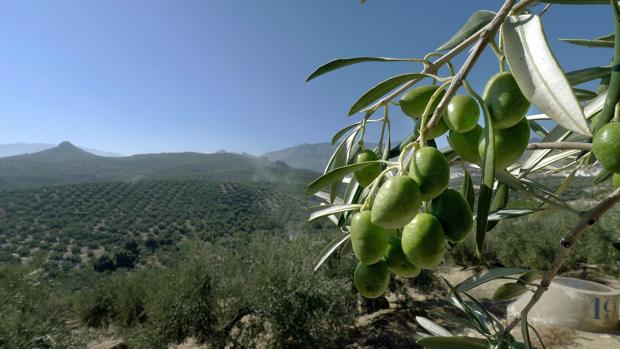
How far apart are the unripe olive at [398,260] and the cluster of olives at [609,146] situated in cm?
38

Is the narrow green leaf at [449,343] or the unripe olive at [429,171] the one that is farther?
the narrow green leaf at [449,343]

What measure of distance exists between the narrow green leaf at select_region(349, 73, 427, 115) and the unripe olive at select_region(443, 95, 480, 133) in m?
0.11

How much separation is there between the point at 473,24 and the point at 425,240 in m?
0.40

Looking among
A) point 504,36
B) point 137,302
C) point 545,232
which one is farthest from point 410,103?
point 545,232

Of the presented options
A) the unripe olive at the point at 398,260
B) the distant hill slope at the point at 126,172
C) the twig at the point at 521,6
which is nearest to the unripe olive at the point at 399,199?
the unripe olive at the point at 398,260

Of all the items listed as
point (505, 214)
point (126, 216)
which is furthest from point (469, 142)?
point (126, 216)

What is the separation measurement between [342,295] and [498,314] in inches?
185

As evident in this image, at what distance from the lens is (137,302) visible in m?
9.47

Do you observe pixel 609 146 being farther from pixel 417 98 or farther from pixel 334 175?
pixel 334 175

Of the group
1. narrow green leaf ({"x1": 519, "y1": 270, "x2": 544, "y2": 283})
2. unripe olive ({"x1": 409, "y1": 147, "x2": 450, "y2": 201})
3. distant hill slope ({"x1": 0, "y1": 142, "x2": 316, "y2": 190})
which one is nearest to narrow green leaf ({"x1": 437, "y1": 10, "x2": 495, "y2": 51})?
unripe olive ({"x1": 409, "y1": 147, "x2": 450, "y2": 201})

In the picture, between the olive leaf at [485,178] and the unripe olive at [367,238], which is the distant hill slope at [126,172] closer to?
the unripe olive at [367,238]

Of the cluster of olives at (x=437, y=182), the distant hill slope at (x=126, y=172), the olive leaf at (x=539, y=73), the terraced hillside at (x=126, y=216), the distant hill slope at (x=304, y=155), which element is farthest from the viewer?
the distant hill slope at (x=304, y=155)

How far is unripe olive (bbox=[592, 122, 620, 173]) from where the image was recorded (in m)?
0.45

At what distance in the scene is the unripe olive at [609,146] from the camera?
0.45 meters
